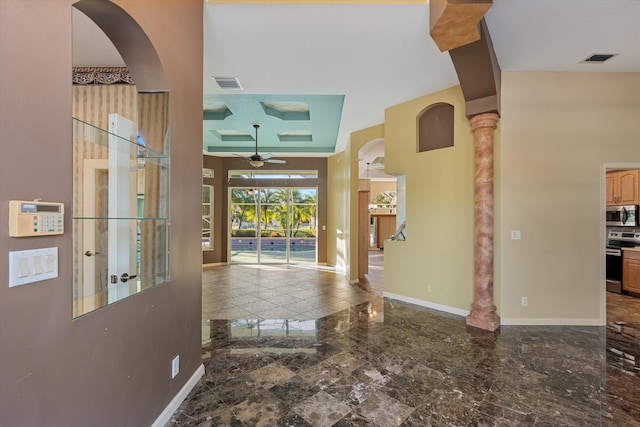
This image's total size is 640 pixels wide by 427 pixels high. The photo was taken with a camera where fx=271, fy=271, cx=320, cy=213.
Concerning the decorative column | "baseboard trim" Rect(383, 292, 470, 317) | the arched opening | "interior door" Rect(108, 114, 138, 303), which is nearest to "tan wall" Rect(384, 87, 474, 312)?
"baseboard trim" Rect(383, 292, 470, 317)

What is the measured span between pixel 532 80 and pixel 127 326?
198 inches

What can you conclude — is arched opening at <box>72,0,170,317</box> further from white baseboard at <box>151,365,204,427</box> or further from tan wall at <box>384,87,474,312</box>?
tan wall at <box>384,87,474,312</box>

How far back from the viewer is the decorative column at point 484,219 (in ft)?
11.6

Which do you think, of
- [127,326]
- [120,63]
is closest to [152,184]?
[127,326]

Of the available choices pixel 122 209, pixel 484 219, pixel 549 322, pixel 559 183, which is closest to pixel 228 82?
pixel 122 209

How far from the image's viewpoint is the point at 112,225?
5.68ft

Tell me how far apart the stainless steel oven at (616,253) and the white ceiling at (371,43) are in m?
3.17

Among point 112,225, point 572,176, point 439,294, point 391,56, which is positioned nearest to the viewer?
point 112,225

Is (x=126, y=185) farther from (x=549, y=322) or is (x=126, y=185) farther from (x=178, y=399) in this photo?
(x=549, y=322)

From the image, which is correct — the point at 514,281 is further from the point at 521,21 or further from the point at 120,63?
the point at 120,63

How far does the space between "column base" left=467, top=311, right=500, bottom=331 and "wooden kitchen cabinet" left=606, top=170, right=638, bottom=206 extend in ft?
12.9

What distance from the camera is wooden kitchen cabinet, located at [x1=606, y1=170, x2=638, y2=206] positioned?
486cm

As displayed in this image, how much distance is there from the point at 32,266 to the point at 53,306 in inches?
7.9

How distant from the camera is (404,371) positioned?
8.27 ft
